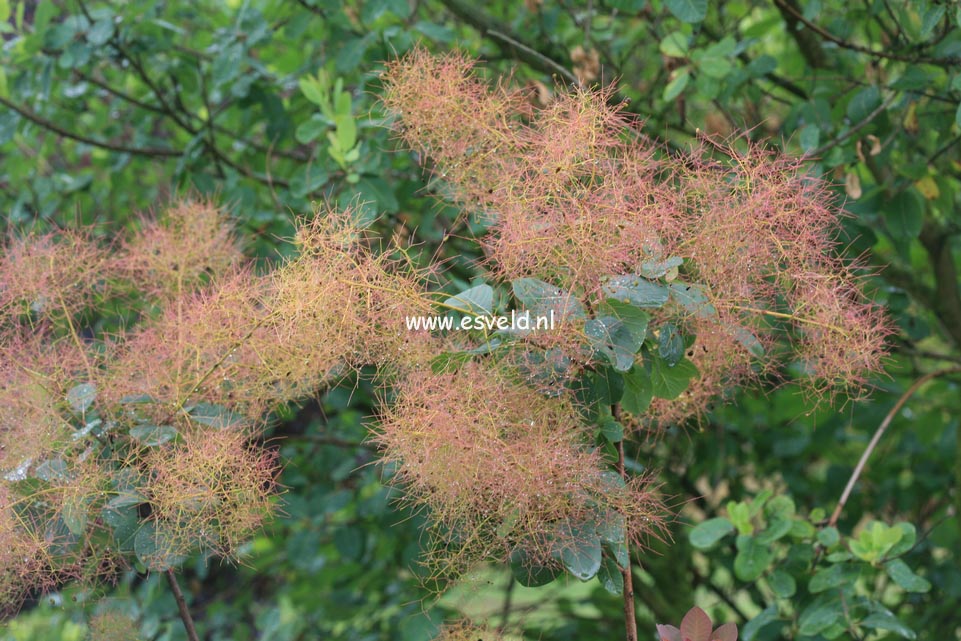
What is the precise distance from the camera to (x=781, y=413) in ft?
10.6

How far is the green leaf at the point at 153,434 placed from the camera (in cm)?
142

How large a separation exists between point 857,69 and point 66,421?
253 cm

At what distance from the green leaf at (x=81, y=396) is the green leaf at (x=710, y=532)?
117 cm

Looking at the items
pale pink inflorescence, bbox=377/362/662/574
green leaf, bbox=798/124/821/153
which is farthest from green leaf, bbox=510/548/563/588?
green leaf, bbox=798/124/821/153

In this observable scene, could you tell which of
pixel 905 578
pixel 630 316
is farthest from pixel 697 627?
pixel 905 578

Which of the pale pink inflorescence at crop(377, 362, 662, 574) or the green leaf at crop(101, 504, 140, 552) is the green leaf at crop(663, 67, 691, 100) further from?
the green leaf at crop(101, 504, 140, 552)

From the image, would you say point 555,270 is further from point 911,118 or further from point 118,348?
point 911,118

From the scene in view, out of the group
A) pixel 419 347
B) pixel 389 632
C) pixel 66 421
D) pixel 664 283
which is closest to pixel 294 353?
pixel 419 347

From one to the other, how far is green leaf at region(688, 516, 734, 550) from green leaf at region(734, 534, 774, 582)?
37mm

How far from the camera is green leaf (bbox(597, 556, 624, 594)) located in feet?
4.42

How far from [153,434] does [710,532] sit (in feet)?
3.71

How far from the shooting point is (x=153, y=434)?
4.73 ft

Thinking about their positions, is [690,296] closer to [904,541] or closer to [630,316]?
[630,316]

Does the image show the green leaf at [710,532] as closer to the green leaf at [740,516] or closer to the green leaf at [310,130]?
the green leaf at [740,516]
